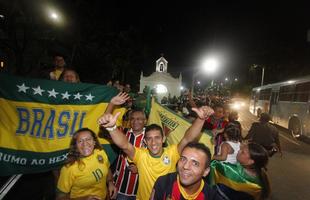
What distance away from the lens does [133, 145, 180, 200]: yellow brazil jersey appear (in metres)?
3.16

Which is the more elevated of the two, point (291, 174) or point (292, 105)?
point (292, 105)

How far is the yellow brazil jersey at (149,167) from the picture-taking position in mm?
3164

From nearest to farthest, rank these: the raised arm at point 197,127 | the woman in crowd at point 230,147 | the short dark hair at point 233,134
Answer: the raised arm at point 197,127
the woman in crowd at point 230,147
the short dark hair at point 233,134

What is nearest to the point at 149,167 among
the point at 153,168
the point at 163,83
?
the point at 153,168

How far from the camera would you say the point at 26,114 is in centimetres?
381

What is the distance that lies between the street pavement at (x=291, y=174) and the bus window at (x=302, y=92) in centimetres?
350

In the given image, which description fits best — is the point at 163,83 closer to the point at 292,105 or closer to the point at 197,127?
the point at 292,105

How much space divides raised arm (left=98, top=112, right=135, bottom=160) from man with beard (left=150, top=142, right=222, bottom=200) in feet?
2.62

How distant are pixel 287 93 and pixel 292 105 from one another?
6.16ft

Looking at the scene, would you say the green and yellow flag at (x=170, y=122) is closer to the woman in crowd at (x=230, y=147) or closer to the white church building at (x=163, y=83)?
the woman in crowd at (x=230, y=147)

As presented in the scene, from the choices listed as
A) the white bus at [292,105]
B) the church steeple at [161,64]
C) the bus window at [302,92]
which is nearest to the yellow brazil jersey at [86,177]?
the white bus at [292,105]

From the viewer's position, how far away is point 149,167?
3.21 m

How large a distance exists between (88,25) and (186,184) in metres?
20.6

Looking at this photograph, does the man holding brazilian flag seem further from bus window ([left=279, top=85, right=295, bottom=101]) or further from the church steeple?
the church steeple
